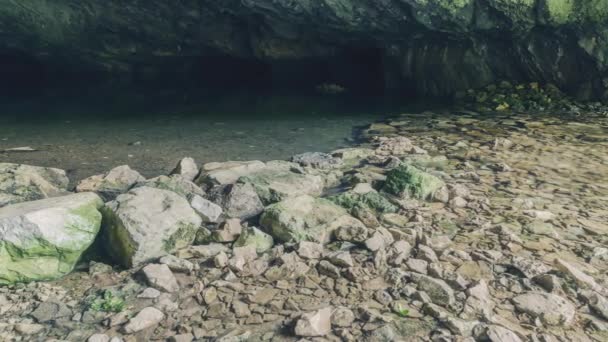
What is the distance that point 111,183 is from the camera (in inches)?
212

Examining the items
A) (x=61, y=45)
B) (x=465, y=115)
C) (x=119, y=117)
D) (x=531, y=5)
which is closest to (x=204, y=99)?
(x=119, y=117)

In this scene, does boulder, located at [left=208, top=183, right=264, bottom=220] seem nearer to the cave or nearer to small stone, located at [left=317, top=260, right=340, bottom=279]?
the cave

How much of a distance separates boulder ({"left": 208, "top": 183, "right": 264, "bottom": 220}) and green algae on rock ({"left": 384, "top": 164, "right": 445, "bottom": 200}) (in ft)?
4.23

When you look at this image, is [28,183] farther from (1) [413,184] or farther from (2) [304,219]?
(1) [413,184]

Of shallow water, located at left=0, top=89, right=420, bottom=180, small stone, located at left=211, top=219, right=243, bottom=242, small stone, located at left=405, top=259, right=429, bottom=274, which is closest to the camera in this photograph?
small stone, located at left=405, top=259, right=429, bottom=274

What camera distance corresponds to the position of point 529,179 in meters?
5.44

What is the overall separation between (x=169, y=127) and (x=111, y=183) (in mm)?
3734

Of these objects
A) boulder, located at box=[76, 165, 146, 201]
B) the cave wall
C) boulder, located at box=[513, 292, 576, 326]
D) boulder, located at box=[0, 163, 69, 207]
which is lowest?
boulder, located at box=[513, 292, 576, 326]

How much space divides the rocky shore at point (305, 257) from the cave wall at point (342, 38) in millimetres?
4843

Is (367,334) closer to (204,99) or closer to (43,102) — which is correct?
(204,99)

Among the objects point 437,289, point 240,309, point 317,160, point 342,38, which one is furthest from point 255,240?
point 342,38

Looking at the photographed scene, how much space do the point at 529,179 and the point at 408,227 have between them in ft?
6.43

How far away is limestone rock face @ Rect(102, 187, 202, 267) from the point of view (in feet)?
12.4

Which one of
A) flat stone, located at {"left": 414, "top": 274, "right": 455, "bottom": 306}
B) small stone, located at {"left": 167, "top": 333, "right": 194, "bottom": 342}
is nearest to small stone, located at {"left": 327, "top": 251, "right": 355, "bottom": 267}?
flat stone, located at {"left": 414, "top": 274, "right": 455, "bottom": 306}
